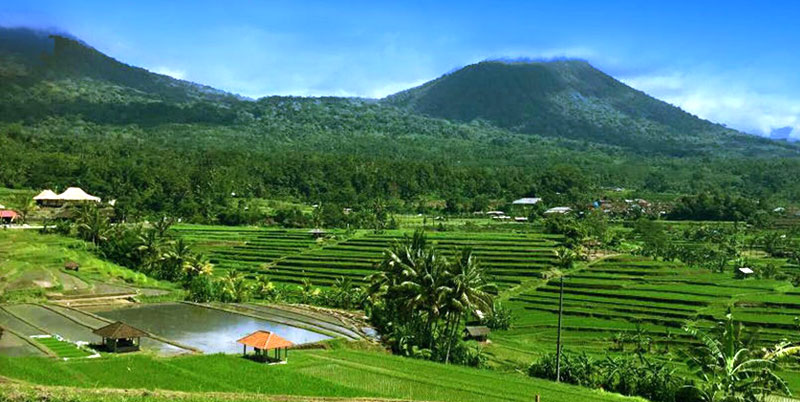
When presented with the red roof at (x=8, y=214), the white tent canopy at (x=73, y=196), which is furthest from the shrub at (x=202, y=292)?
the white tent canopy at (x=73, y=196)

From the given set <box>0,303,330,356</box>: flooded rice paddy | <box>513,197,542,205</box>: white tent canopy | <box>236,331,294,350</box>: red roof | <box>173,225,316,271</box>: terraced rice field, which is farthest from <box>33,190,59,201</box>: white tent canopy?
<box>513,197,542,205</box>: white tent canopy

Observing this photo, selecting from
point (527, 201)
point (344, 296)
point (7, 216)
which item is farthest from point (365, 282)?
point (527, 201)

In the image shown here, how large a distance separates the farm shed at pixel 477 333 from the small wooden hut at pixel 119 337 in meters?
15.8

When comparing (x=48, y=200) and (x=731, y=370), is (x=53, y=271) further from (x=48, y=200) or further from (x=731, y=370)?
(x=731, y=370)

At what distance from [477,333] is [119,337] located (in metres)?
17.0

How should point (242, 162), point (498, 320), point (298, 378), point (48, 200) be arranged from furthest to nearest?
point (242, 162) < point (48, 200) < point (498, 320) < point (298, 378)

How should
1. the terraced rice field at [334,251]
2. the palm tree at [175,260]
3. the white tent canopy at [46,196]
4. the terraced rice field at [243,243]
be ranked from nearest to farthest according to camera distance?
the palm tree at [175,260] → the terraced rice field at [334,251] → the terraced rice field at [243,243] → the white tent canopy at [46,196]

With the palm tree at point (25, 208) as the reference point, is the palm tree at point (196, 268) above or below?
below

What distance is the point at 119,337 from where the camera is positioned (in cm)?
2555

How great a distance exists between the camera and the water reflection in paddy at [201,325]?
2891cm

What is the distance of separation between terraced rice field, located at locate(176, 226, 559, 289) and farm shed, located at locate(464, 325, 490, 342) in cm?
1483

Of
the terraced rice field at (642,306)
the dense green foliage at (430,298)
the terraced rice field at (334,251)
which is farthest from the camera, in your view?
the terraced rice field at (334,251)

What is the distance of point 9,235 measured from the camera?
51250 millimetres

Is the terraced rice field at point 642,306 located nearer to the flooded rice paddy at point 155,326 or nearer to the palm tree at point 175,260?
the flooded rice paddy at point 155,326
